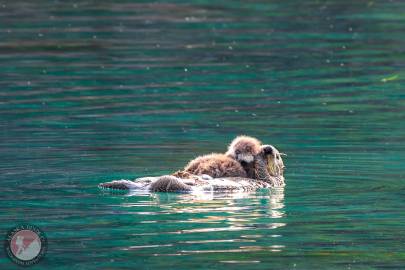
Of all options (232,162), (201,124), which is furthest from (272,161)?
(201,124)

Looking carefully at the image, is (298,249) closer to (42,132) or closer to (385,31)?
(42,132)

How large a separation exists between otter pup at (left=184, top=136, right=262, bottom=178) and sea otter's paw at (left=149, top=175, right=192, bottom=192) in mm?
1069

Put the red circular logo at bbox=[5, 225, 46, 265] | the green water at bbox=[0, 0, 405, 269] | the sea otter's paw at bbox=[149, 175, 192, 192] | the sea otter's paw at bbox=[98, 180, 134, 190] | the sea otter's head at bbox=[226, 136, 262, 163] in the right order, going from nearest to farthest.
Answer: the red circular logo at bbox=[5, 225, 46, 265]
the green water at bbox=[0, 0, 405, 269]
the sea otter's paw at bbox=[149, 175, 192, 192]
the sea otter's paw at bbox=[98, 180, 134, 190]
the sea otter's head at bbox=[226, 136, 262, 163]

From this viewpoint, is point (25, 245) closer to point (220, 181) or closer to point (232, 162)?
point (220, 181)

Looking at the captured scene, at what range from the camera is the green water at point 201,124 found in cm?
1187

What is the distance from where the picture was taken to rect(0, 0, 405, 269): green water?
1187 centimetres

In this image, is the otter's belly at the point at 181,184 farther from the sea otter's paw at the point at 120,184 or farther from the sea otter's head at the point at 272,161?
the sea otter's head at the point at 272,161

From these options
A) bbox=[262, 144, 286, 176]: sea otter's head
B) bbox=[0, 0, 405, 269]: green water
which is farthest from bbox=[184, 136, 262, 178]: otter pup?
bbox=[0, 0, 405, 269]: green water

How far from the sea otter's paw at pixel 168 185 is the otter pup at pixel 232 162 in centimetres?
107

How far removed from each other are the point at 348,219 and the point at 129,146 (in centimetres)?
510

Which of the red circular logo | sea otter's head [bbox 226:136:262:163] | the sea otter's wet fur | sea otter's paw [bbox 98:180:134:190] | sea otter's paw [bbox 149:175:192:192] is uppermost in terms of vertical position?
sea otter's head [bbox 226:136:262:163]

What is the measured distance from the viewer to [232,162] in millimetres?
14672

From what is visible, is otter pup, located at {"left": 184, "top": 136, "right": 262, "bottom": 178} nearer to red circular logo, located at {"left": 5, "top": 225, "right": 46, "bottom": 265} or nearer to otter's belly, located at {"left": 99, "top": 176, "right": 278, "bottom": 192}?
otter's belly, located at {"left": 99, "top": 176, "right": 278, "bottom": 192}

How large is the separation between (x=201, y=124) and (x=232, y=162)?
5.00 metres
